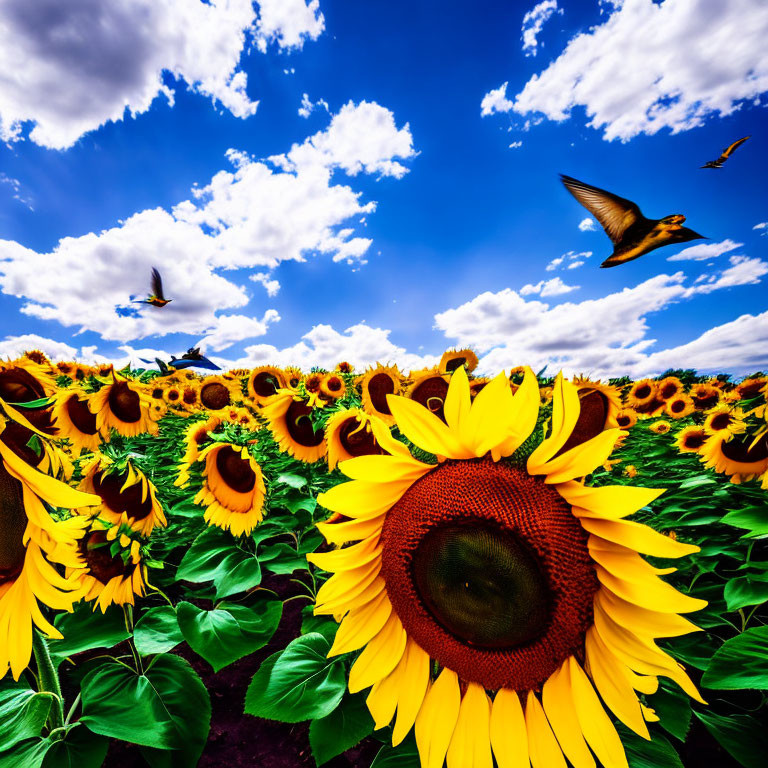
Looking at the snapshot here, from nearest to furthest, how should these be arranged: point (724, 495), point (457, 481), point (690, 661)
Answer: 1. point (457, 481)
2. point (690, 661)
3. point (724, 495)

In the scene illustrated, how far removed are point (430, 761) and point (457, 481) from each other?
80 cm

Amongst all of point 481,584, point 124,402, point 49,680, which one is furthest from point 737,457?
point 124,402

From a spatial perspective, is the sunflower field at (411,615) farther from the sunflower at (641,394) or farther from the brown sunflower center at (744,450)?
the sunflower at (641,394)

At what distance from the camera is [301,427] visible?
→ 12.0 feet

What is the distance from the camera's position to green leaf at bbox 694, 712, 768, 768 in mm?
1452

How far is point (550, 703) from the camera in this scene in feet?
3.28

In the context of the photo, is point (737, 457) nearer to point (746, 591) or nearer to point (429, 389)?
point (746, 591)

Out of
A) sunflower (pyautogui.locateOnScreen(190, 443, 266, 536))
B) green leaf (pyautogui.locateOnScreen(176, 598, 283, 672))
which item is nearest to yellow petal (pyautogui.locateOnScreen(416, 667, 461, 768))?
green leaf (pyautogui.locateOnScreen(176, 598, 283, 672))

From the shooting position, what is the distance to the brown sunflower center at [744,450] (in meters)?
2.98

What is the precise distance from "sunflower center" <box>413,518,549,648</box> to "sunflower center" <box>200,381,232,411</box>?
284 inches

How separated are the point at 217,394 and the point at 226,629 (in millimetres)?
6370

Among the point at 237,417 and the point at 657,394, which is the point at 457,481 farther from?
the point at 657,394

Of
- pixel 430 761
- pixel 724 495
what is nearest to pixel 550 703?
pixel 430 761

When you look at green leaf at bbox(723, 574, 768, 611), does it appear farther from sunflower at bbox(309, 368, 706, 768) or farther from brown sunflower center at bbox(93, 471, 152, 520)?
brown sunflower center at bbox(93, 471, 152, 520)
